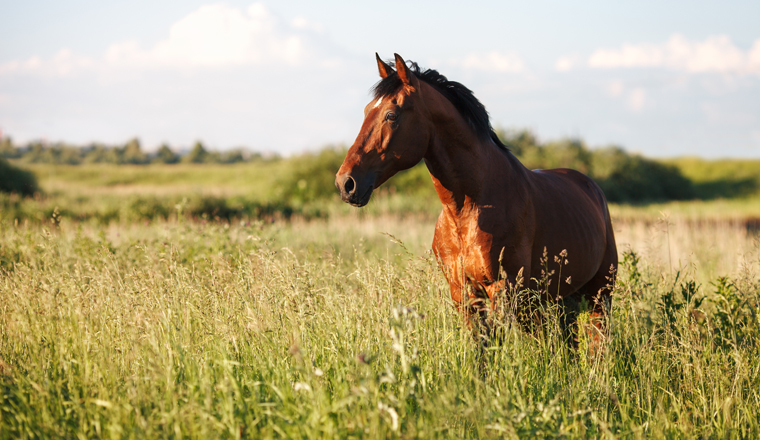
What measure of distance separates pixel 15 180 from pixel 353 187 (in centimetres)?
2714

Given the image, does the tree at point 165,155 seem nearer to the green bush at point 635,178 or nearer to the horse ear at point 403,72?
the green bush at point 635,178

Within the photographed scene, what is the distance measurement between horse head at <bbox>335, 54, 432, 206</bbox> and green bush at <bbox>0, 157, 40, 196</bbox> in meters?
24.2

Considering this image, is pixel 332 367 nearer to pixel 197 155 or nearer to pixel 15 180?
pixel 15 180

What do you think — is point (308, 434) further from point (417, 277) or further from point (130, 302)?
point (130, 302)

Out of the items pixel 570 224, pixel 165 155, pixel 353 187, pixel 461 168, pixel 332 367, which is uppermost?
pixel 165 155

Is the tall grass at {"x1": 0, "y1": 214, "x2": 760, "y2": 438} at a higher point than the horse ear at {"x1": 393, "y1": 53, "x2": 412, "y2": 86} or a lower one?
lower

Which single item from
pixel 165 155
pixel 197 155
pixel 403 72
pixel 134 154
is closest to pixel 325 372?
pixel 403 72

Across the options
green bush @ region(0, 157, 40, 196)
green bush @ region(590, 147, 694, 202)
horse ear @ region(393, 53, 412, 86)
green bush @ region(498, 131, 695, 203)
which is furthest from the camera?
green bush @ region(590, 147, 694, 202)

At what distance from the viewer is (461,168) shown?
3.17 meters

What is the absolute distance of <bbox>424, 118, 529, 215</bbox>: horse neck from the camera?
10.4ft

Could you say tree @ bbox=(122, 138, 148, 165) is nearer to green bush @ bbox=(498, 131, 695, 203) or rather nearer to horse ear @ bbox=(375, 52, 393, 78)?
green bush @ bbox=(498, 131, 695, 203)

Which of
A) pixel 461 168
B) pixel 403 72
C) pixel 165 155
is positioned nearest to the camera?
pixel 403 72

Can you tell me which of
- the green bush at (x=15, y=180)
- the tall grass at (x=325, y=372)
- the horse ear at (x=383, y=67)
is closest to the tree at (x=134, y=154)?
the green bush at (x=15, y=180)

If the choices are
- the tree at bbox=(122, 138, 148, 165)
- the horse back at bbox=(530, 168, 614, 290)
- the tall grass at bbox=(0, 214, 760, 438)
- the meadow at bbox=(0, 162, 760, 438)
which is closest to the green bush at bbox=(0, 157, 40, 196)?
the meadow at bbox=(0, 162, 760, 438)
